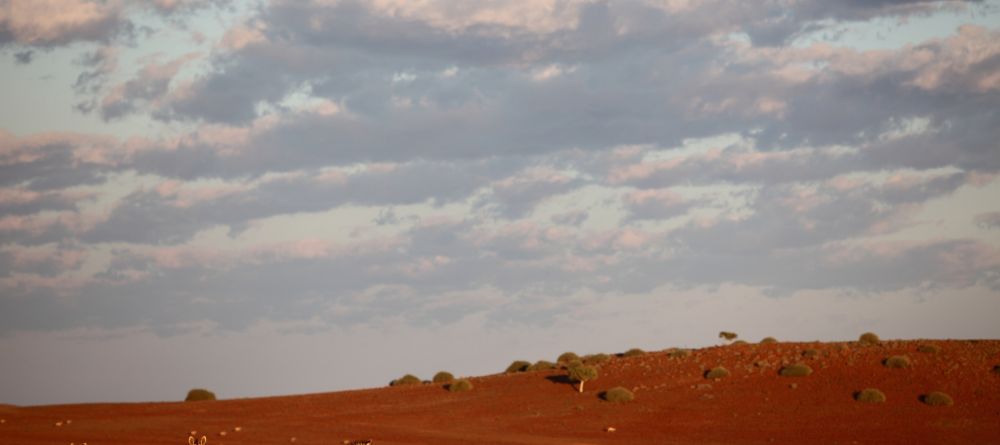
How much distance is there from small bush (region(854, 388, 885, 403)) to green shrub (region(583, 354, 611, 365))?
21.2m

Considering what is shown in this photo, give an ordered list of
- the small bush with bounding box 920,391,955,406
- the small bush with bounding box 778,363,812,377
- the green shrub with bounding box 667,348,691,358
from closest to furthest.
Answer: the small bush with bounding box 920,391,955,406
the small bush with bounding box 778,363,812,377
the green shrub with bounding box 667,348,691,358

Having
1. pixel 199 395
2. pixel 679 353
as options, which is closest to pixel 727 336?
pixel 679 353

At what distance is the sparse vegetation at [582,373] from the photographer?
6544 centimetres

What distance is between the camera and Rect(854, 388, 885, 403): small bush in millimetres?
56031

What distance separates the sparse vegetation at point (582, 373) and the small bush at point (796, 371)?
11230 millimetres

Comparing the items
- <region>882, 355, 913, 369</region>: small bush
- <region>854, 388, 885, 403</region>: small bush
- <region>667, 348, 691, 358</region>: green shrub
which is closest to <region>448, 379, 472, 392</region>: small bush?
<region>667, 348, 691, 358</region>: green shrub

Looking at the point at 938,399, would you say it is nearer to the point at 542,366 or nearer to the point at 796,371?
the point at 796,371

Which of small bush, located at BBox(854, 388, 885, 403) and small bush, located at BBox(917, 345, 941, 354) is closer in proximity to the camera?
small bush, located at BBox(854, 388, 885, 403)

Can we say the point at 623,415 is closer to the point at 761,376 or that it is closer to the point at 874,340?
the point at 761,376

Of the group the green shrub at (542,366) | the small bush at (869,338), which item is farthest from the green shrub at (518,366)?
the small bush at (869,338)

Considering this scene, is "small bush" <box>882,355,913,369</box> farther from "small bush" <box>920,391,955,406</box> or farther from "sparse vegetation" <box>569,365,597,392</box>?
"sparse vegetation" <box>569,365,597,392</box>

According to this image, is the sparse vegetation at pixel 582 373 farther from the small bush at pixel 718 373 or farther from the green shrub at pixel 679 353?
the green shrub at pixel 679 353

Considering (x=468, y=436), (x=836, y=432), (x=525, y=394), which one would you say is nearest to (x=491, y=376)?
(x=525, y=394)

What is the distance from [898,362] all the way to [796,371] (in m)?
5.71
